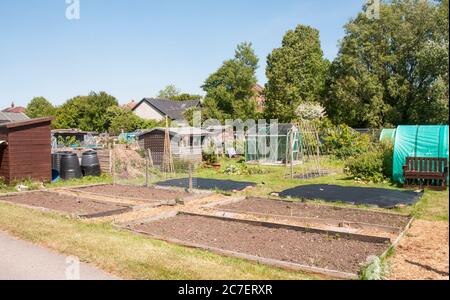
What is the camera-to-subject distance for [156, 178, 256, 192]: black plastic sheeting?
13.8 m

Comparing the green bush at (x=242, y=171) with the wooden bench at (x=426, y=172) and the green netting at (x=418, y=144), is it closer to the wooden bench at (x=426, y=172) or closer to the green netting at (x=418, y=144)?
the green netting at (x=418, y=144)

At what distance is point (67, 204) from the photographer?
10836 mm

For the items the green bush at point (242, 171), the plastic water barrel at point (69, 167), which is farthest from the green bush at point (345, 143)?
the plastic water barrel at point (69, 167)

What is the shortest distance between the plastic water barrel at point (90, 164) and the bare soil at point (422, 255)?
13333 millimetres

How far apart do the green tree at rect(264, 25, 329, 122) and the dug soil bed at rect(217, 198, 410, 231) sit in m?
29.0

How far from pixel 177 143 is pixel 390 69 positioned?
20.0 m

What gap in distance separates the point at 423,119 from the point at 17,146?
27727mm

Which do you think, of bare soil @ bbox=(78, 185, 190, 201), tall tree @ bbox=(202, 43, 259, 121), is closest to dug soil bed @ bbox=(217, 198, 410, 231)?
bare soil @ bbox=(78, 185, 190, 201)

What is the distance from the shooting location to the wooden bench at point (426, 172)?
40.8 ft

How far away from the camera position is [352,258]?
6012 millimetres

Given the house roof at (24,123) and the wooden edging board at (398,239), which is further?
the house roof at (24,123)

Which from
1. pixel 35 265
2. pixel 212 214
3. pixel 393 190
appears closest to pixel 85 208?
pixel 212 214

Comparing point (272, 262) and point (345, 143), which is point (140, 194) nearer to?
point (272, 262)
